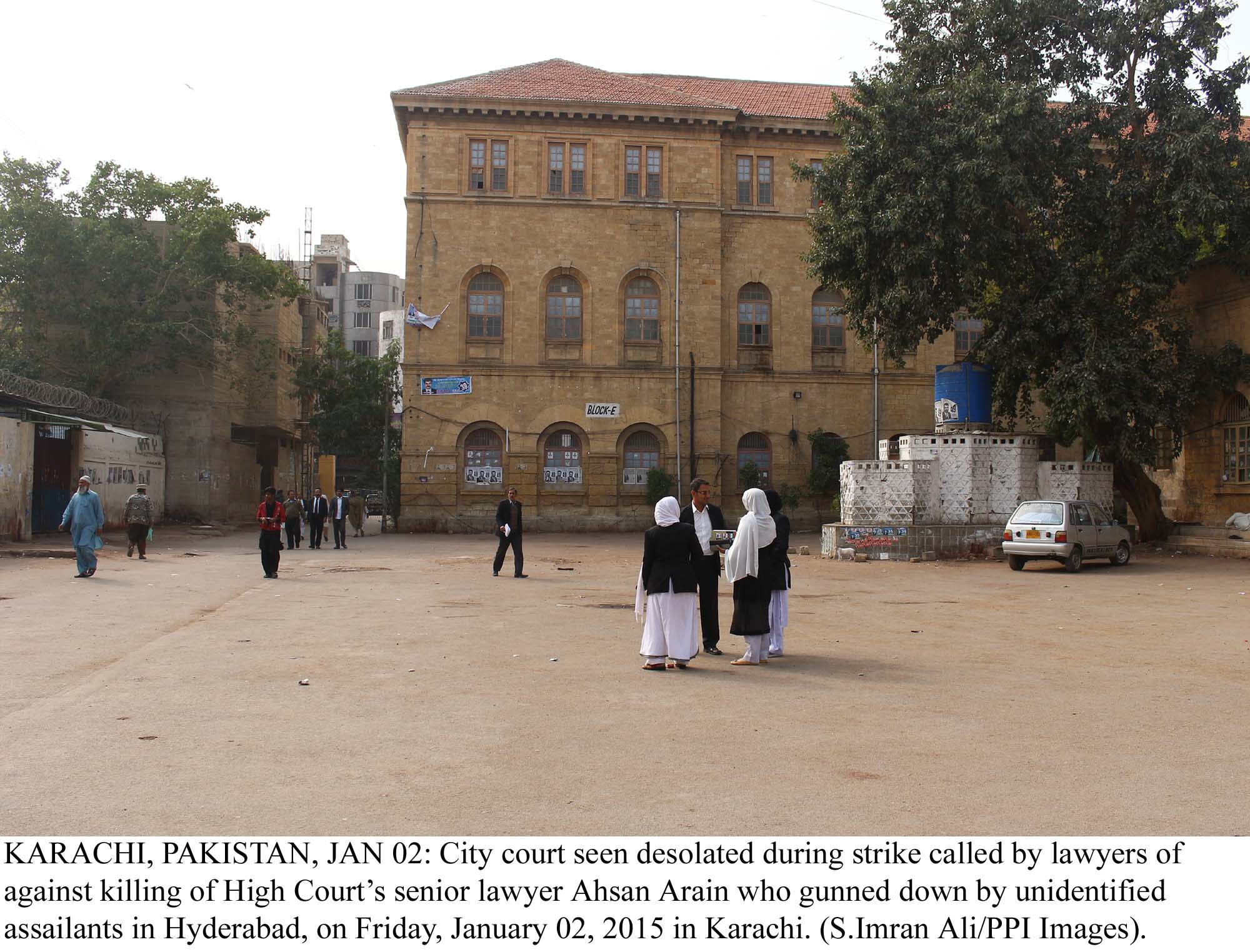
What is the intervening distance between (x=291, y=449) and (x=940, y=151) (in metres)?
38.9

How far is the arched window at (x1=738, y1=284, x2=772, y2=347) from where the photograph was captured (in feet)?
133

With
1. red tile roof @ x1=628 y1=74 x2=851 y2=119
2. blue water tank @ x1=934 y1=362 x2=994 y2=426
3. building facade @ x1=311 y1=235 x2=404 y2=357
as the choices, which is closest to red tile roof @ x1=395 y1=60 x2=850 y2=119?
red tile roof @ x1=628 y1=74 x2=851 y2=119

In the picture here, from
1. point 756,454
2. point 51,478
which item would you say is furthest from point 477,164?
point 51,478

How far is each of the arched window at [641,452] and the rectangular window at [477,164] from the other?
34.2ft

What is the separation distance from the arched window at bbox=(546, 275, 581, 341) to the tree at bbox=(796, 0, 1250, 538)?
14.4 metres

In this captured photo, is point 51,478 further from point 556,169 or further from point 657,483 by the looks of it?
point 556,169

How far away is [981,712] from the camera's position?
7.68 m

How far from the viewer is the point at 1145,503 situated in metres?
27.6

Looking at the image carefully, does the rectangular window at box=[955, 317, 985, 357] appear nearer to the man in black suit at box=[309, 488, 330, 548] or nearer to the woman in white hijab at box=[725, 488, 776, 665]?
the man in black suit at box=[309, 488, 330, 548]

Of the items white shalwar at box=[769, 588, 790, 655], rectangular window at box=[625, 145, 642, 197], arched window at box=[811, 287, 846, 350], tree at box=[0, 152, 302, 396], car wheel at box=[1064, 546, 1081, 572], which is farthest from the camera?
arched window at box=[811, 287, 846, 350]

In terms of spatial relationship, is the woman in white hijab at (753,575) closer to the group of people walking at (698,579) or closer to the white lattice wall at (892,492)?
the group of people walking at (698,579)

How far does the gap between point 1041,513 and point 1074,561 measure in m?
1.15

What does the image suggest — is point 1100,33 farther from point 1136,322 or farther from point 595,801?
point 595,801

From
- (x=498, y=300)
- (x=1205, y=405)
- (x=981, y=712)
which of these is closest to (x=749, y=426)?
(x=498, y=300)
